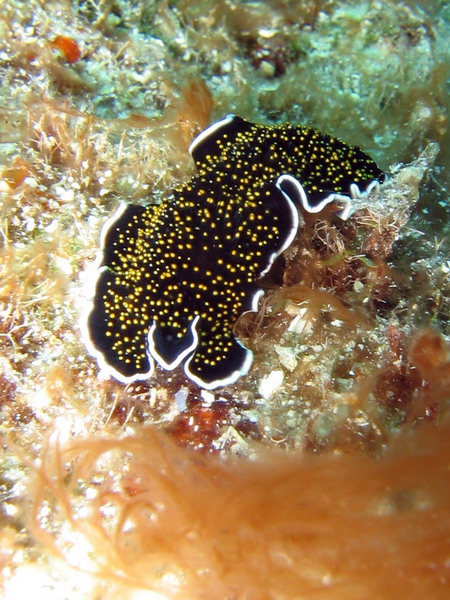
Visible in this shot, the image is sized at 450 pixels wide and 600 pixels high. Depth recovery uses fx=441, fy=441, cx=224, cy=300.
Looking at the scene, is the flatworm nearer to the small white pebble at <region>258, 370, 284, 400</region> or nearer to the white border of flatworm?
the white border of flatworm

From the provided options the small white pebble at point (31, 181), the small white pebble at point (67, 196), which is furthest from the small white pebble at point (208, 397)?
the small white pebble at point (31, 181)

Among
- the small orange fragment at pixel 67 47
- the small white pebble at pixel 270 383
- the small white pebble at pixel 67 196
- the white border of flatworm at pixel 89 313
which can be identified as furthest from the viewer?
the small orange fragment at pixel 67 47

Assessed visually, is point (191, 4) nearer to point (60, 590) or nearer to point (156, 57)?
point (156, 57)

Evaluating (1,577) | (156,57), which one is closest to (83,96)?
(156,57)

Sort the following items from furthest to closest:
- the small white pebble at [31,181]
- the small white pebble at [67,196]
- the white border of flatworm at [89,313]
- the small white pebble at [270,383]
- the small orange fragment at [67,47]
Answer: the small orange fragment at [67,47] < the small white pebble at [67,196] < the small white pebble at [31,181] < the small white pebble at [270,383] < the white border of flatworm at [89,313]

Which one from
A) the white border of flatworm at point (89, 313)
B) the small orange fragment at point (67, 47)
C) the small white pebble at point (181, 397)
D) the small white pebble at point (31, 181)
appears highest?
the small orange fragment at point (67, 47)

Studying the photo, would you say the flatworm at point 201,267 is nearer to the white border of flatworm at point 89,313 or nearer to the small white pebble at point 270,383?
the white border of flatworm at point 89,313

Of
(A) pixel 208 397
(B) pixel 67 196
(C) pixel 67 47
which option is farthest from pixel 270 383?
(C) pixel 67 47
